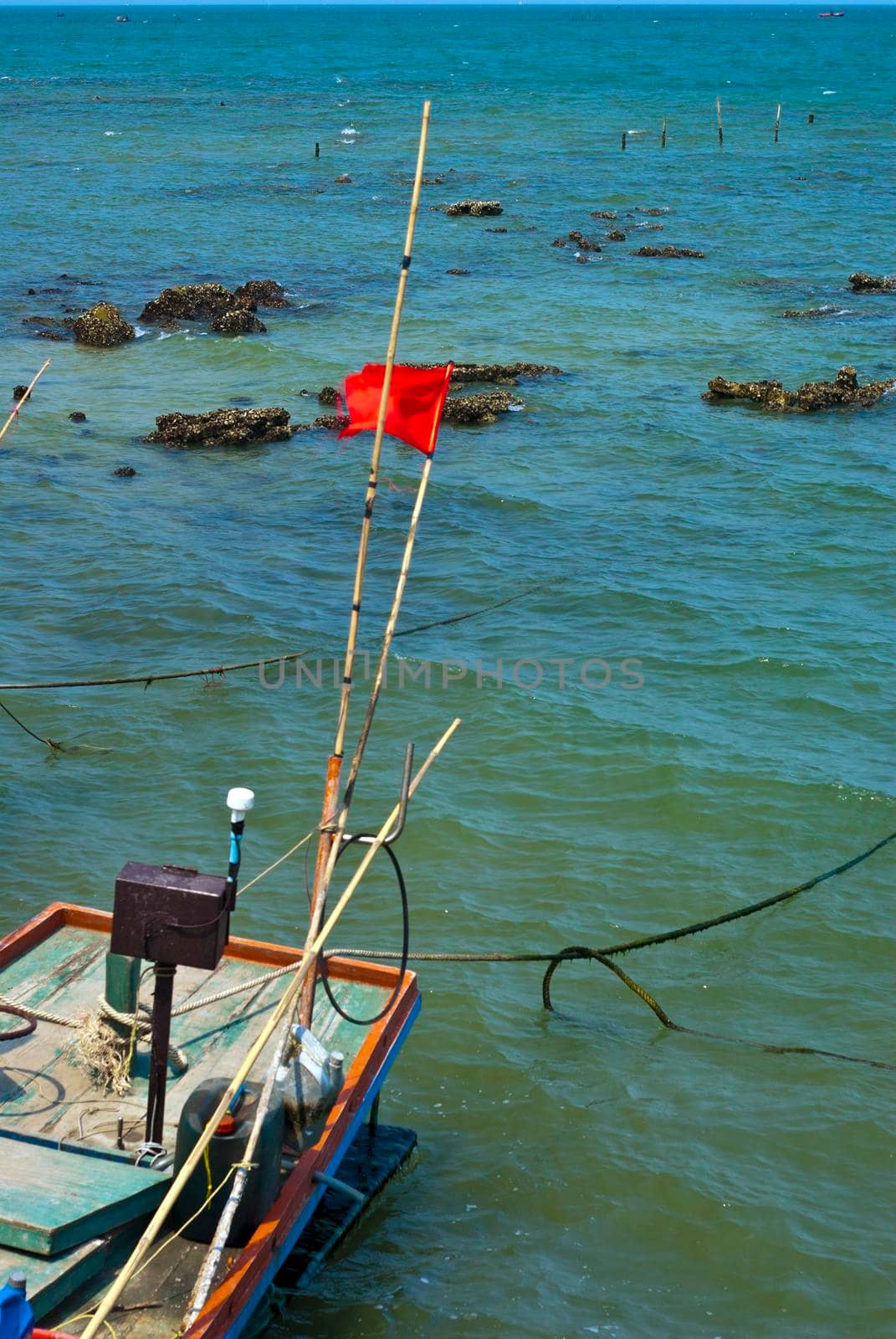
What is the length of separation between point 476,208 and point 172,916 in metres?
37.8

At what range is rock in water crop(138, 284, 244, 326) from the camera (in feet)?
90.7

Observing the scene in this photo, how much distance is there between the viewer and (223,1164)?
561 centimetres

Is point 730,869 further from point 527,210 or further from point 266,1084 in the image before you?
point 527,210

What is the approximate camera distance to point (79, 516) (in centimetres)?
1759

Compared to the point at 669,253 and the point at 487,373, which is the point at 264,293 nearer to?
the point at 487,373

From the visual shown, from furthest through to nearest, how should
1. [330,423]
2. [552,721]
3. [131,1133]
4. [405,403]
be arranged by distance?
[330,423] < [552,721] < [405,403] < [131,1133]

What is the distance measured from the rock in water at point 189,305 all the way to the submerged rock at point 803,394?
32.0ft

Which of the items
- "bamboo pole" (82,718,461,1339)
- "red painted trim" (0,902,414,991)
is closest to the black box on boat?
"bamboo pole" (82,718,461,1339)

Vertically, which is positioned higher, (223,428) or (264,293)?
(264,293)

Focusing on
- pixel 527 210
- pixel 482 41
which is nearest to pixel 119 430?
pixel 527 210

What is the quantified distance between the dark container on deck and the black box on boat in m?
0.55

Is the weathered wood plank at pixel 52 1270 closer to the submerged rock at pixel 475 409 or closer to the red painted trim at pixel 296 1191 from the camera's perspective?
the red painted trim at pixel 296 1191

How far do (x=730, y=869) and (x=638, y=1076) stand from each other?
2.53m

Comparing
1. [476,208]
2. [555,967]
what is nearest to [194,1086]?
[555,967]
